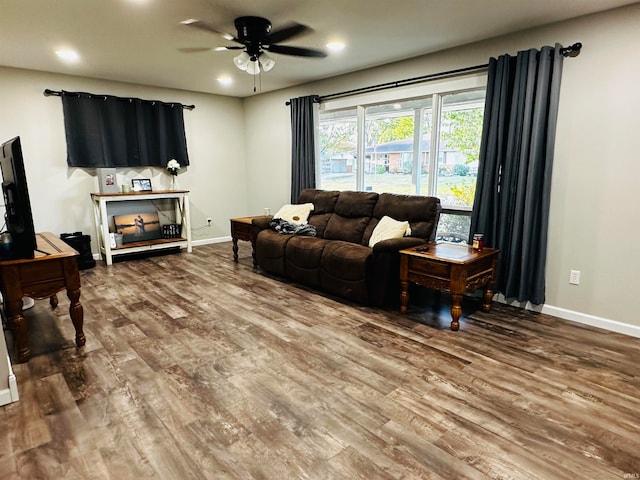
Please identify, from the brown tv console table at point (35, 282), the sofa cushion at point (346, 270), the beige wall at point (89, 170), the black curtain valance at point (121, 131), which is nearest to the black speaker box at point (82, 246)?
the beige wall at point (89, 170)

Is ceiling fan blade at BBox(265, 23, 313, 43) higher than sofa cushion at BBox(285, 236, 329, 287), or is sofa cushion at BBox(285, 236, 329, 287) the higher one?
ceiling fan blade at BBox(265, 23, 313, 43)

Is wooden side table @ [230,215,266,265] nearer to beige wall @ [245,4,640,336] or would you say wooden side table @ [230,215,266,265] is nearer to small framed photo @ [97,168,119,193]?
small framed photo @ [97,168,119,193]

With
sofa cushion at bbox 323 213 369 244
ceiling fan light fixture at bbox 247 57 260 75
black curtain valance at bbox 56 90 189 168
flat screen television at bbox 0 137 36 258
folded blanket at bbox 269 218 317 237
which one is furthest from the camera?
black curtain valance at bbox 56 90 189 168

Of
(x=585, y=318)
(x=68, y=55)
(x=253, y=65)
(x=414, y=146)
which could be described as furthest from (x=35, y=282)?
(x=585, y=318)

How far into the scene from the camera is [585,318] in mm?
3143

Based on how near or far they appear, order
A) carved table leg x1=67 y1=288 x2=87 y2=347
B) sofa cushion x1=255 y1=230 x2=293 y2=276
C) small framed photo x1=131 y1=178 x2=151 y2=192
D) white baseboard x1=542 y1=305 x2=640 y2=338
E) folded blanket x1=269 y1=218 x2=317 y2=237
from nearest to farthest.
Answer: carved table leg x1=67 y1=288 x2=87 y2=347
white baseboard x1=542 y1=305 x2=640 y2=338
sofa cushion x1=255 y1=230 x2=293 y2=276
folded blanket x1=269 y1=218 x2=317 y2=237
small framed photo x1=131 y1=178 x2=151 y2=192

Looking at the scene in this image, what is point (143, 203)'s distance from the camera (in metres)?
5.66

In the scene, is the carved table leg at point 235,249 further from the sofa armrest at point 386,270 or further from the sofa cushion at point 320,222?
the sofa armrest at point 386,270

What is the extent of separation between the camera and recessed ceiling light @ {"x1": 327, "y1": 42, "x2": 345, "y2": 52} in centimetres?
358

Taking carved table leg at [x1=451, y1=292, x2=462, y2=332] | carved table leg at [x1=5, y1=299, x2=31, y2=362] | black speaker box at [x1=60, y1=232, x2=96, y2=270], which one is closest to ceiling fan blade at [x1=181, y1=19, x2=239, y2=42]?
carved table leg at [x1=5, y1=299, x2=31, y2=362]

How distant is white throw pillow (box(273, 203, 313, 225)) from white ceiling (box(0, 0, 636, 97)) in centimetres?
163

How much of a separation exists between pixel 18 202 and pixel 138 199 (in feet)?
9.69

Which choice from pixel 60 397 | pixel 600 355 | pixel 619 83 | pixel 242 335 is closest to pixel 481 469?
pixel 600 355

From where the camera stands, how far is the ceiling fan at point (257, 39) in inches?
118
